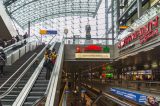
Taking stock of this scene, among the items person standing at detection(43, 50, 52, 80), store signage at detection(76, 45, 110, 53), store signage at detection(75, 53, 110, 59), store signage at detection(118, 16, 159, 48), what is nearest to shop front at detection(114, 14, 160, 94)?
store signage at detection(118, 16, 159, 48)

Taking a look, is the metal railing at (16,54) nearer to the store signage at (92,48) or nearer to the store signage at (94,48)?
the store signage at (94,48)

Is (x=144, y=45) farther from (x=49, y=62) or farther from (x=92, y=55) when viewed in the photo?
(x=92, y=55)

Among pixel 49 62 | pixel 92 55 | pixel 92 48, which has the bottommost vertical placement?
pixel 49 62

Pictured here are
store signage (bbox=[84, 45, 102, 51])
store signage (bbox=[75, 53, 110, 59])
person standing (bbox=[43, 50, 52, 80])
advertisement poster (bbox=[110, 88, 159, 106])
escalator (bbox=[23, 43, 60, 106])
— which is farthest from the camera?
store signage (bbox=[84, 45, 102, 51])

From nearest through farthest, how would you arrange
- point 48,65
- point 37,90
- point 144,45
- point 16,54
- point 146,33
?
point 37,90
point 48,65
point 146,33
point 144,45
point 16,54

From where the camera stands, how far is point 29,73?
13.8 m

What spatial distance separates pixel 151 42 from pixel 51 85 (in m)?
6.99

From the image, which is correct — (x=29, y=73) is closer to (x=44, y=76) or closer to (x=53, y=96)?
(x=44, y=76)

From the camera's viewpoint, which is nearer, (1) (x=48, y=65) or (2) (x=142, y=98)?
(1) (x=48, y=65)

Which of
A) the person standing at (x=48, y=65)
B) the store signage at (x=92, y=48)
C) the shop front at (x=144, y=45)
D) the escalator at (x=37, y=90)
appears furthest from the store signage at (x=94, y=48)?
the escalator at (x=37, y=90)

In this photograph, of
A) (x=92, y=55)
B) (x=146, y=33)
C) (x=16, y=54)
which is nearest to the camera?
(x=146, y=33)

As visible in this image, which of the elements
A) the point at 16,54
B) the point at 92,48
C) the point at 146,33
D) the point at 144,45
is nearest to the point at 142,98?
the point at 144,45

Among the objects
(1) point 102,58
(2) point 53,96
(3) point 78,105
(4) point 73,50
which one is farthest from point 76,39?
(2) point 53,96

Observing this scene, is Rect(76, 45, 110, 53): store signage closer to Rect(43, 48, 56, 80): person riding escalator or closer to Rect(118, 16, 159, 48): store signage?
Rect(118, 16, 159, 48): store signage
